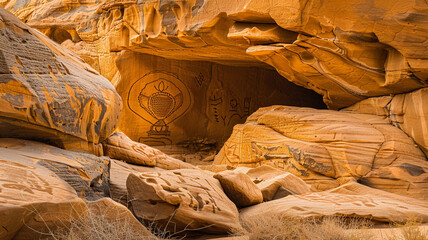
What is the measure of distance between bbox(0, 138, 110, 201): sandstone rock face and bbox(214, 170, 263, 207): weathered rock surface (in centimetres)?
117

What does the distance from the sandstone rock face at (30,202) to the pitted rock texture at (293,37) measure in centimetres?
466

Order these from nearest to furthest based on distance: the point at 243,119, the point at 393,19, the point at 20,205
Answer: the point at 20,205
the point at 393,19
the point at 243,119

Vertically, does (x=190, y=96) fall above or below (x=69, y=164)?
below

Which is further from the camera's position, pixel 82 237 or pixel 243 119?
pixel 243 119

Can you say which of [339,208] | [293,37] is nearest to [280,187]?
[339,208]

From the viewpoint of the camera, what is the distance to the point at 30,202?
2012 millimetres

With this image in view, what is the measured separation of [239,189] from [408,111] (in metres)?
3.83

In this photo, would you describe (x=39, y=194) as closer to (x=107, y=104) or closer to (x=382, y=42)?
(x=107, y=104)

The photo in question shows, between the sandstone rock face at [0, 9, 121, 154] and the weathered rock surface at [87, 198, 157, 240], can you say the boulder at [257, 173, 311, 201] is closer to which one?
the sandstone rock face at [0, 9, 121, 154]

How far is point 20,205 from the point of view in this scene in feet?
6.37

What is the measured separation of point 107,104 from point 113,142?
2.14ft

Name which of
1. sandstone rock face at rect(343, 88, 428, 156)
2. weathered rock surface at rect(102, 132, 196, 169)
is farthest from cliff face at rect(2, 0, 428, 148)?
weathered rock surface at rect(102, 132, 196, 169)

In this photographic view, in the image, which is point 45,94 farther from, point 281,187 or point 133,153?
point 281,187

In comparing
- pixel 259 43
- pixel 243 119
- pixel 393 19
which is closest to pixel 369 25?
pixel 393 19
